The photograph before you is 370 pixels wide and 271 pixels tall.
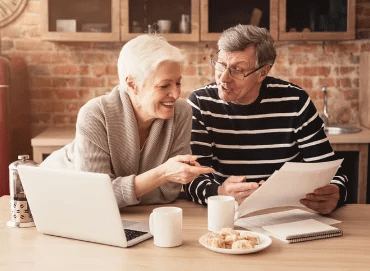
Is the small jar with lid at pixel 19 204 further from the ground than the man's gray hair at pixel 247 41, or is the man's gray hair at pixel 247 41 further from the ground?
the man's gray hair at pixel 247 41

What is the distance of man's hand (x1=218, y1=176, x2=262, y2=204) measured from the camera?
178 cm

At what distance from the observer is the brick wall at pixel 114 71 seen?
12.5ft

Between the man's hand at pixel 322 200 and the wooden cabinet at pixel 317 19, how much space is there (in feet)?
6.29

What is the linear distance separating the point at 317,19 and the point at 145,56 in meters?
2.03

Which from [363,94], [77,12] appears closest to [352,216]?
[363,94]

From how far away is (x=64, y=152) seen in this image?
2279mm

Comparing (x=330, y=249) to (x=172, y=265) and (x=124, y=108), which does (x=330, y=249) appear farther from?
(x=124, y=108)

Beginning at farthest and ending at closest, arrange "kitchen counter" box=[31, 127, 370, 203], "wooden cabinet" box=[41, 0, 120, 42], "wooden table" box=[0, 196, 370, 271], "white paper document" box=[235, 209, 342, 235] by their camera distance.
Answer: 1. "wooden cabinet" box=[41, 0, 120, 42]
2. "kitchen counter" box=[31, 127, 370, 203]
3. "white paper document" box=[235, 209, 342, 235]
4. "wooden table" box=[0, 196, 370, 271]

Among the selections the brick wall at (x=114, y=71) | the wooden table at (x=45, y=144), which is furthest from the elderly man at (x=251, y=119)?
the brick wall at (x=114, y=71)

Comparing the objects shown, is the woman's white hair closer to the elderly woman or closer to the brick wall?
the elderly woman

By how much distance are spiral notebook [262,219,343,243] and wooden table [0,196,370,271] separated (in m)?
0.02

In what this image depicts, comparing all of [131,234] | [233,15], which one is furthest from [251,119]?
[233,15]

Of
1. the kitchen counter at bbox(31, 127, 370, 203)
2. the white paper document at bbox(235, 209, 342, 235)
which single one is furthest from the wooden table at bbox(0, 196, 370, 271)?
the kitchen counter at bbox(31, 127, 370, 203)

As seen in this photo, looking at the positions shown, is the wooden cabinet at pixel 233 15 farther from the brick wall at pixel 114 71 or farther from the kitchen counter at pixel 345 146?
the kitchen counter at pixel 345 146
